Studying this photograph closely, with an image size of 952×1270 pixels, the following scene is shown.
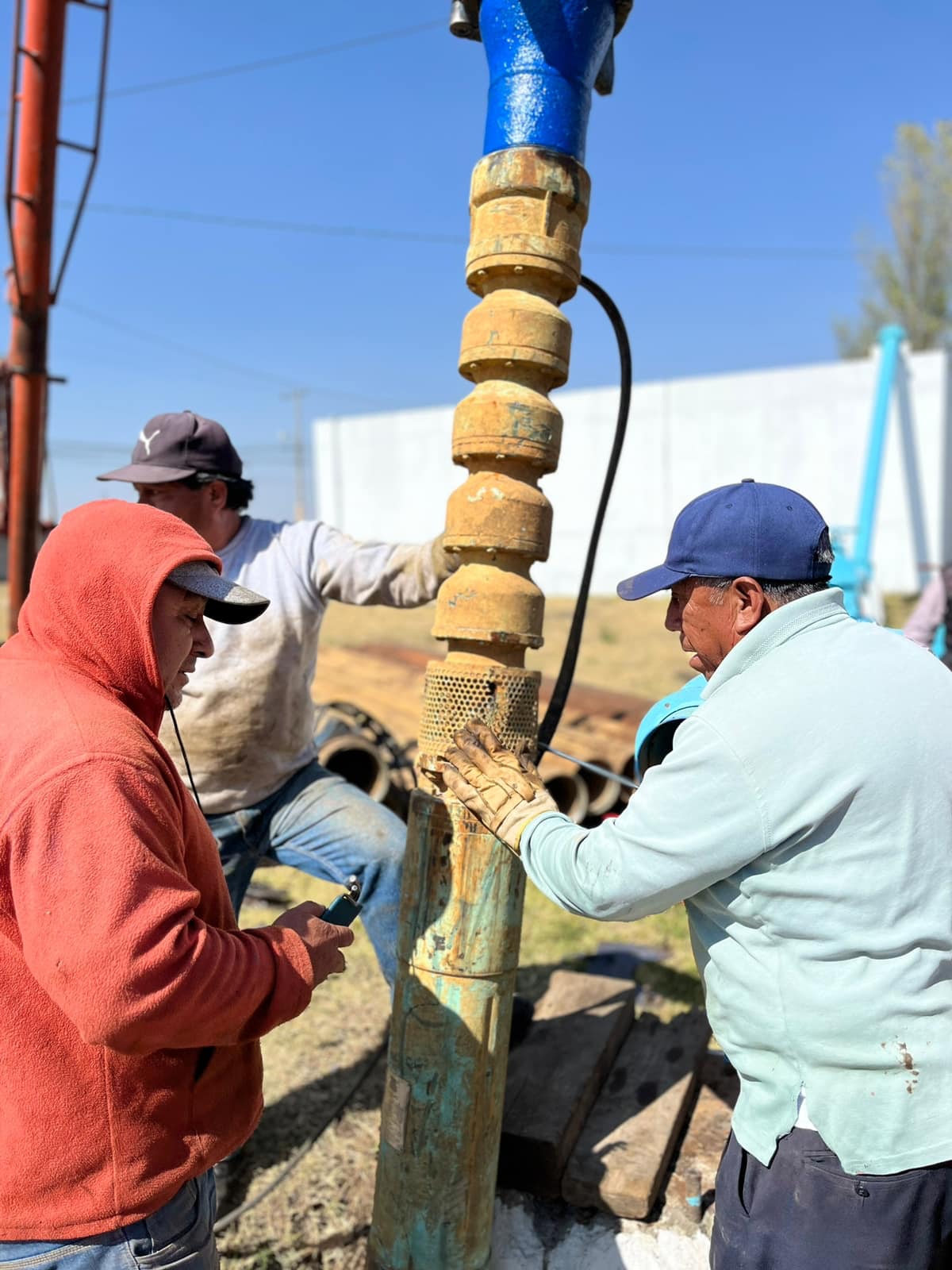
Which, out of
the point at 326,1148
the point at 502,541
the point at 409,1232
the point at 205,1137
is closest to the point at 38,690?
the point at 205,1137

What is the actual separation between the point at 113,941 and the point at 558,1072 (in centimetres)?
213

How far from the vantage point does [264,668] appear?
10.7 ft

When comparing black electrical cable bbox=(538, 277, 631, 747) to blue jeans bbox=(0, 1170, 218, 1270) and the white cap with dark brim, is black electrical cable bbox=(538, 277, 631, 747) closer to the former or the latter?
the white cap with dark brim

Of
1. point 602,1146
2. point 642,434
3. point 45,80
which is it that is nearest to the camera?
point 602,1146

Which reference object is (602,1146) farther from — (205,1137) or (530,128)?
(530,128)

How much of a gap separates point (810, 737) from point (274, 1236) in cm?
244

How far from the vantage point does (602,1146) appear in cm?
289

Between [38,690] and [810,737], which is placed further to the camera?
[810,737]

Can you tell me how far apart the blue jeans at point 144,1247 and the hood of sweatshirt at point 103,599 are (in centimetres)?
89

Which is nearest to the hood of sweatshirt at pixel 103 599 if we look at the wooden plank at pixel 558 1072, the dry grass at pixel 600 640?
the wooden plank at pixel 558 1072

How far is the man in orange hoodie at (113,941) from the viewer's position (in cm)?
146

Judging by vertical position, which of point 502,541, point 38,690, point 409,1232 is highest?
point 502,541

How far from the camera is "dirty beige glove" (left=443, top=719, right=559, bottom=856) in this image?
2139 millimetres

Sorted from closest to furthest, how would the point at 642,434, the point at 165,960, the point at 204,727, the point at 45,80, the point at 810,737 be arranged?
the point at 165,960, the point at 810,737, the point at 204,727, the point at 45,80, the point at 642,434
